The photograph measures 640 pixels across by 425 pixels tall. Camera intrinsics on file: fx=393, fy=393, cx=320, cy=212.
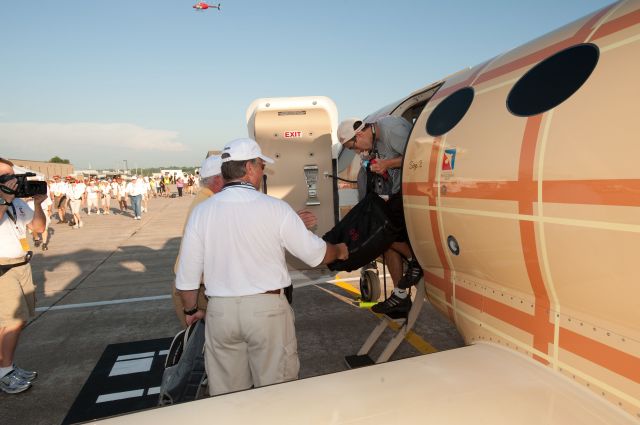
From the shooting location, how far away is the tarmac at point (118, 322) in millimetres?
4566

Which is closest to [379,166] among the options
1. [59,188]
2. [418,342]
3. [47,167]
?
[418,342]

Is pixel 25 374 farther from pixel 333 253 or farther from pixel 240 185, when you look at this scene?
pixel 333 253

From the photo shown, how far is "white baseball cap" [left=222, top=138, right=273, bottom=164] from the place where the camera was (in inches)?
105

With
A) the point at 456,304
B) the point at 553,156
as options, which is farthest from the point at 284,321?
the point at 553,156

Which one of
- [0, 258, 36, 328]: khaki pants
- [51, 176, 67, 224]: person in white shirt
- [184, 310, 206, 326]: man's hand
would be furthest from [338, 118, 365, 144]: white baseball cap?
[51, 176, 67, 224]: person in white shirt

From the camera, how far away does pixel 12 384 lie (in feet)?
14.1

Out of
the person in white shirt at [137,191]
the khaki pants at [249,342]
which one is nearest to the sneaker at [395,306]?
the khaki pants at [249,342]

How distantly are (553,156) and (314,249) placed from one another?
4.95 feet

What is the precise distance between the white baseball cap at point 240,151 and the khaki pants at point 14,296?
120 inches

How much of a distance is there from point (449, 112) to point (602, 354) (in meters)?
1.96

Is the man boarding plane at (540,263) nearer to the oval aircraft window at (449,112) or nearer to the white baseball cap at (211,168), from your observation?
the oval aircraft window at (449,112)

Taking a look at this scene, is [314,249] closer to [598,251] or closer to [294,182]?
[598,251]

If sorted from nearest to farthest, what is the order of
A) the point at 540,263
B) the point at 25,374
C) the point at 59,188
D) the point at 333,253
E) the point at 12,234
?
1. the point at 540,263
2. the point at 333,253
3. the point at 12,234
4. the point at 25,374
5. the point at 59,188

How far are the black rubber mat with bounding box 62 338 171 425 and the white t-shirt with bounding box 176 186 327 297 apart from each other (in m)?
2.07
